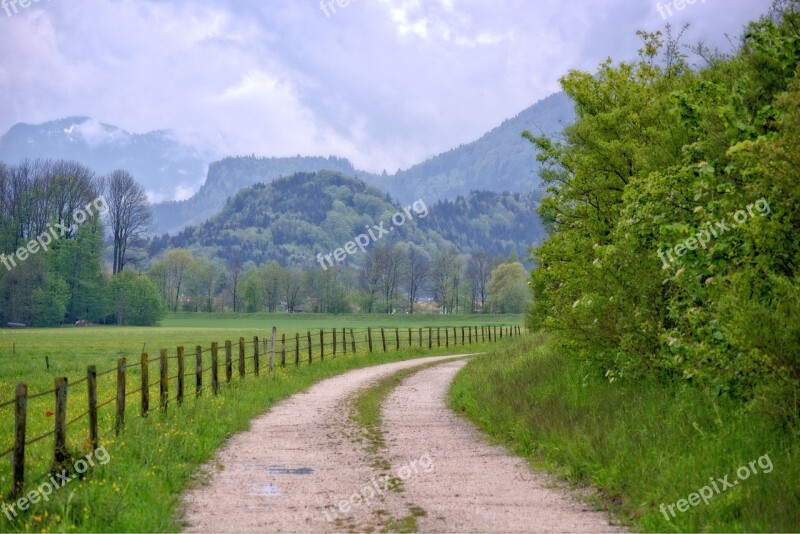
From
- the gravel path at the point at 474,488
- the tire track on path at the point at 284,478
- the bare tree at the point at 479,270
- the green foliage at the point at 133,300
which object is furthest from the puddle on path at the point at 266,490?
the bare tree at the point at 479,270

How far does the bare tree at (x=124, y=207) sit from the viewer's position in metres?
94.4

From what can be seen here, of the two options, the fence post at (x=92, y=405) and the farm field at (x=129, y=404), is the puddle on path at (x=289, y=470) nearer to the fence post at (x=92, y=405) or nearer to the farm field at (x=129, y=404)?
the farm field at (x=129, y=404)

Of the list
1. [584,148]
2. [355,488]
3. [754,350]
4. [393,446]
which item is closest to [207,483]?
[355,488]

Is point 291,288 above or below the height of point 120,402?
above

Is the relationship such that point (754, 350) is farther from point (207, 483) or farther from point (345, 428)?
point (345, 428)

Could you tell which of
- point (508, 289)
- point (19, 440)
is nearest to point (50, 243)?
point (508, 289)

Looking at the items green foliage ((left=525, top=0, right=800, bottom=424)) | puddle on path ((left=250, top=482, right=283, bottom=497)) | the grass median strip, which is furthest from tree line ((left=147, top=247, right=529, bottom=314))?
puddle on path ((left=250, top=482, right=283, bottom=497))

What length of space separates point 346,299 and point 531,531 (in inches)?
5161

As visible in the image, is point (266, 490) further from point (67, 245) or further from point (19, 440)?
point (67, 245)
